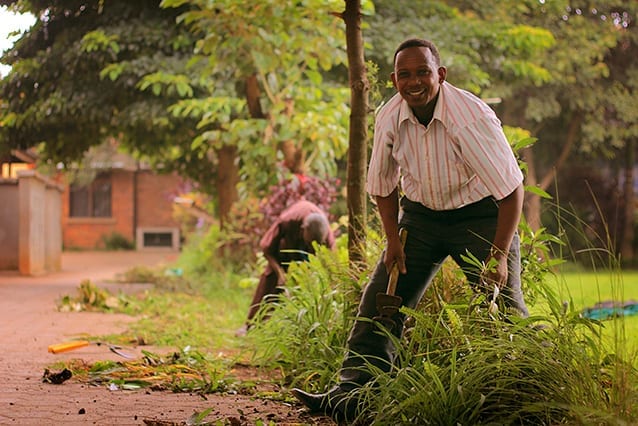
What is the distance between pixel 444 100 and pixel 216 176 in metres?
13.4

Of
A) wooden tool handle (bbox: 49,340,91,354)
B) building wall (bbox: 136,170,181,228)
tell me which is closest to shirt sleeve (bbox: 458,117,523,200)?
wooden tool handle (bbox: 49,340,91,354)

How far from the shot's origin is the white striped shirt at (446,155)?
3770 millimetres

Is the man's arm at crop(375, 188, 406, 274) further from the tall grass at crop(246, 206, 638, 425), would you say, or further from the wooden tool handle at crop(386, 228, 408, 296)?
the tall grass at crop(246, 206, 638, 425)

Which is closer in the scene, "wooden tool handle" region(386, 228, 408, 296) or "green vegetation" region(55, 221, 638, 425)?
"green vegetation" region(55, 221, 638, 425)

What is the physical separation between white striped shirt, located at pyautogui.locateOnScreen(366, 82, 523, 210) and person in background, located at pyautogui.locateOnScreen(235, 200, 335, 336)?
2.83 meters

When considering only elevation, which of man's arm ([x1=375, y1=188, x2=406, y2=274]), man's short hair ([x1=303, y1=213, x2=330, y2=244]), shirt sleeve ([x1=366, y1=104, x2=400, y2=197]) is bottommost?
man's short hair ([x1=303, y1=213, x2=330, y2=244])

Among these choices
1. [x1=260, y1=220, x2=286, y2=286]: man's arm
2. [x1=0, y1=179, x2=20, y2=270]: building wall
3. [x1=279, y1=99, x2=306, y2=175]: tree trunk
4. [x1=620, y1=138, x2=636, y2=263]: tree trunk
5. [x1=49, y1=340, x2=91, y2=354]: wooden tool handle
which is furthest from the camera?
[x1=620, y1=138, x2=636, y2=263]: tree trunk

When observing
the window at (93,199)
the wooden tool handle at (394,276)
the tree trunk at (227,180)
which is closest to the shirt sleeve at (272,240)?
the wooden tool handle at (394,276)

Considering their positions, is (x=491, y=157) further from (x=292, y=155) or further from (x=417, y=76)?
(x=292, y=155)

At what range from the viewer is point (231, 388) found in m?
4.74

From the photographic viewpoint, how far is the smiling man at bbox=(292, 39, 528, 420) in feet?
12.4

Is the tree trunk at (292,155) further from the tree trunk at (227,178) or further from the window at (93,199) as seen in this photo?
the window at (93,199)

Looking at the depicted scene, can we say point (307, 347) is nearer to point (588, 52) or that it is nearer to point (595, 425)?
point (595, 425)

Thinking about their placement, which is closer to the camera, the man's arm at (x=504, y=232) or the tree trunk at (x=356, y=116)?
the man's arm at (x=504, y=232)
